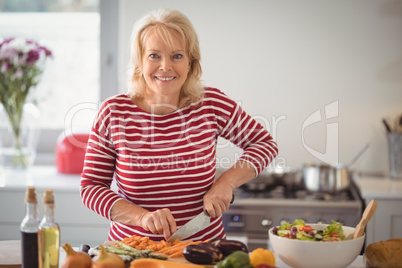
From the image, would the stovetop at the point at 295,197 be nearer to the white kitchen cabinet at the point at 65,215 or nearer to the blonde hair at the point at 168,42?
the white kitchen cabinet at the point at 65,215

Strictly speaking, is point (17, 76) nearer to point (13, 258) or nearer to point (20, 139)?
point (20, 139)

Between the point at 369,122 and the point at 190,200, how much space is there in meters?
1.62

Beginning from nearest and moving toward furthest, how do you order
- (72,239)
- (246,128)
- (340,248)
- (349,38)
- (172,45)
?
(340,248), (172,45), (246,128), (72,239), (349,38)

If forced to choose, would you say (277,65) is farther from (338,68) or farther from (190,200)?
(190,200)

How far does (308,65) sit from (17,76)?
160cm

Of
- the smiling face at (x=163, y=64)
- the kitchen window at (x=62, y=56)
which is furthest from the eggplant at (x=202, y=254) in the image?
Answer: the kitchen window at (x=62, y=56)

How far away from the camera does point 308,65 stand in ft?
9.52

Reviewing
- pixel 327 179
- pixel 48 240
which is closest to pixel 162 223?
pixel 48 240

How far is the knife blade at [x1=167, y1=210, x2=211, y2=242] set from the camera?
4.75 ft

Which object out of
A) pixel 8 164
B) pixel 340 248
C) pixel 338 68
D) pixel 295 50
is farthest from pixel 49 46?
pixel 340 248

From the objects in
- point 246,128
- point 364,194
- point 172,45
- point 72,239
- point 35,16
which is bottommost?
point 72,239

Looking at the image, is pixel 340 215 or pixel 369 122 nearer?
pixel 340 215

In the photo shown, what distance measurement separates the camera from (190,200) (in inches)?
64.2

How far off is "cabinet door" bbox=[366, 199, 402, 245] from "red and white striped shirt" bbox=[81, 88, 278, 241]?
3.29ft
